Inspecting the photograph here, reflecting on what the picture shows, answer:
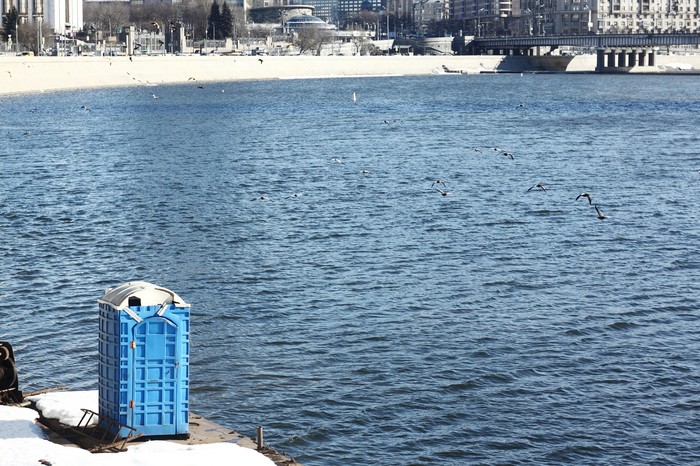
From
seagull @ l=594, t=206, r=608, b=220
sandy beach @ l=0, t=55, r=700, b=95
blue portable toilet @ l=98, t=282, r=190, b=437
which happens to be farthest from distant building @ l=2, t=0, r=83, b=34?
blue portable toilet @ l=98, t=282, r=190, b=437

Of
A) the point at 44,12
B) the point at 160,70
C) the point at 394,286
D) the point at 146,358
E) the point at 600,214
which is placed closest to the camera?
the point at 146,358

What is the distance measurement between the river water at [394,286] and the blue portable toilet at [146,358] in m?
2.72

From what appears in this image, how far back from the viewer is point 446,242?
3186cm

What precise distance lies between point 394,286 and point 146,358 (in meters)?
12.6

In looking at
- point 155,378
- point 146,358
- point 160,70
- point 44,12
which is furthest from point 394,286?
point 44,12

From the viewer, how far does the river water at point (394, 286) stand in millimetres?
17531

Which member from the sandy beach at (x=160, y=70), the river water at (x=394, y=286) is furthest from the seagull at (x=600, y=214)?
the sandy beach at (x=160, y=70)

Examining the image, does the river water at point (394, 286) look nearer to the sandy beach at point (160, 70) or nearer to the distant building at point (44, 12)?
the sandy beach at point (160, 70)

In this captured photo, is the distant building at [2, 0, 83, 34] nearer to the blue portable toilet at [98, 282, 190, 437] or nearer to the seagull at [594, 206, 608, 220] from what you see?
the seagull at [594, 206, 608, 220]

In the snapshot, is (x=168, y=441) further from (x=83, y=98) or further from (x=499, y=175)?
(x=83, y=98)

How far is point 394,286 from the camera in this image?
2606cm

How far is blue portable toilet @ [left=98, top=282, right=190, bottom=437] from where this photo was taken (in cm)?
1376

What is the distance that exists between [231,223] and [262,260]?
647cm

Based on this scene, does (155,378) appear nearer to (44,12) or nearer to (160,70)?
(160,70)
